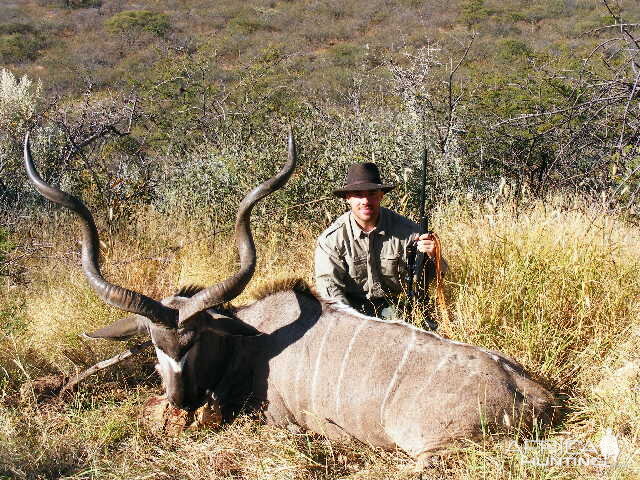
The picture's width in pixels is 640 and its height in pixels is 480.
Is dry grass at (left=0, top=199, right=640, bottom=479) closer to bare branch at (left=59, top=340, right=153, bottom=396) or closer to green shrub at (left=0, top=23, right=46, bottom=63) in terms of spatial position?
bare branch at (left=59, top=340, right=153, bottom=396)

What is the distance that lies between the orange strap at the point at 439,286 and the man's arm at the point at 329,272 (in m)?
0.57

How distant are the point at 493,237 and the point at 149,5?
31361 millimetres

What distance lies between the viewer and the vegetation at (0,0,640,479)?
271cm

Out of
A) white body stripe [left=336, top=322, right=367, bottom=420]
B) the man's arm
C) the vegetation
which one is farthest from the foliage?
white body stripe [left=336, top=322, right=367, bottom=420]

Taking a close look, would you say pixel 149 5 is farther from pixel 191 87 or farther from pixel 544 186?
pixel 544 186

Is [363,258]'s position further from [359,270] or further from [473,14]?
[473,14]

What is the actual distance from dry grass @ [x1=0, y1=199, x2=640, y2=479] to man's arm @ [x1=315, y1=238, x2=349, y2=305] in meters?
0.38

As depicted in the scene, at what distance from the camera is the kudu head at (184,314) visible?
9.25 feet

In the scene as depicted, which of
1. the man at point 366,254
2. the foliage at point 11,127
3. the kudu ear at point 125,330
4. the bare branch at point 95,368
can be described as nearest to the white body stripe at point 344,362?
the man at point 366,254

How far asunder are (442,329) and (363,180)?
38.9 inches

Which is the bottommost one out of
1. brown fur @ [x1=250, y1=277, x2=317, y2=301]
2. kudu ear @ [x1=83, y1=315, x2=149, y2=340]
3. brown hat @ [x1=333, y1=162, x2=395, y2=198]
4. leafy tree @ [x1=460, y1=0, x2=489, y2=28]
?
kudu ear @ [x1=83, y1=315, x2=149, y2=340]

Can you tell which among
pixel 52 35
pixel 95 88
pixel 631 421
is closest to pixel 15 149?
pixel 631 421

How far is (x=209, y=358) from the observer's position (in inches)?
118

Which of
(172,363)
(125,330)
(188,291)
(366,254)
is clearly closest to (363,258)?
(366,254)
